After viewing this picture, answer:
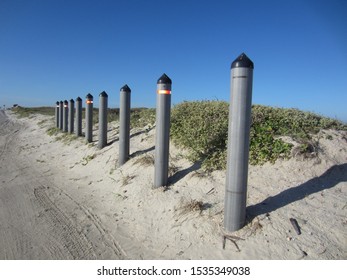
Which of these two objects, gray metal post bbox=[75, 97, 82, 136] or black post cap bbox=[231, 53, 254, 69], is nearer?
black post cap bbox=[231, 53, 254, 69]

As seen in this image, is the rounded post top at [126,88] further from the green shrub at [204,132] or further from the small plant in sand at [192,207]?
the small plant in sand at [192,207]

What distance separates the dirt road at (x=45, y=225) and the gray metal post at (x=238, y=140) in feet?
4.73

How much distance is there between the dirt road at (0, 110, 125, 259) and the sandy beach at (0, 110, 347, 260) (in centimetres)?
1

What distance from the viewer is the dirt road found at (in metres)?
3.74

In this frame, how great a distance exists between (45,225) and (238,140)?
304 centimetres

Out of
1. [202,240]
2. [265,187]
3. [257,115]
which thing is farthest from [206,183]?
[257,115]

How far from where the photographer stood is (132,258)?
3637 mm

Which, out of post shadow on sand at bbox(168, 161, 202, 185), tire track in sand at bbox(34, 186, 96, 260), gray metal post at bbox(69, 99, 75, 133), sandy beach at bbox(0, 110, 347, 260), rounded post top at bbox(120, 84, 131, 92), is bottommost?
tire track in sand at bbox(34, 186, 96, 260)

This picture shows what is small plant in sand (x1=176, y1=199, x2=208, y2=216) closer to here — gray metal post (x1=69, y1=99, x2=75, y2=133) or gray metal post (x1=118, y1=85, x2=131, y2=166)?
gray metal post (x1=118, y1=85, x2=131, y2=166)

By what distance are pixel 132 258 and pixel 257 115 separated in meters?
4.06

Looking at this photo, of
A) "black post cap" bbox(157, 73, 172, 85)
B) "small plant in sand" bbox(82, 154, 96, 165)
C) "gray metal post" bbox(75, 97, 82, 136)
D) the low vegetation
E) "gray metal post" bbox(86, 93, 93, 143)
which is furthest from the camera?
"gray metal post" bbox(75, 97, 82, 136)

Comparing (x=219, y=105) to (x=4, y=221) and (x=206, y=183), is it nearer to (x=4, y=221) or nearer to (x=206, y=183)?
(x=206, y=183)

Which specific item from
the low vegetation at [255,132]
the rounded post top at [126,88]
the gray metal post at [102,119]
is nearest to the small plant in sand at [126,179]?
the low vegetation at [255,132]

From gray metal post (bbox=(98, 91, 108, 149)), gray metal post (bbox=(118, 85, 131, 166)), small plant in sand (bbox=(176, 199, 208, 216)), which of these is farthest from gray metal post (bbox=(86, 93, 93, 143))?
small plant in sand (bbox=(176, 199, 208, 216))
